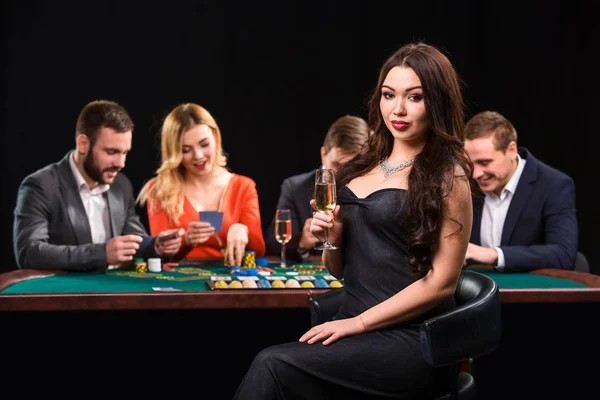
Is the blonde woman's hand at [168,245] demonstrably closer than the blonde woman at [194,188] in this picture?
Yes

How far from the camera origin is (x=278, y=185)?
735 cm

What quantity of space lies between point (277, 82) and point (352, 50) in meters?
0.65

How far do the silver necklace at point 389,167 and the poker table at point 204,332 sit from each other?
3.49ft

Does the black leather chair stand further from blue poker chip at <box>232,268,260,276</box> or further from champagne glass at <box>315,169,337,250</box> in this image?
blue poker chip at <box>232,268,260,276</box>

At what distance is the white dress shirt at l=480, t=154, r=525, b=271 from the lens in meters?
5.18

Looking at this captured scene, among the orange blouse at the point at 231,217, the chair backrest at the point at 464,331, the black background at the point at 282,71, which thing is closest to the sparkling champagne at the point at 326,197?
the chair backrest at the point at 464,331

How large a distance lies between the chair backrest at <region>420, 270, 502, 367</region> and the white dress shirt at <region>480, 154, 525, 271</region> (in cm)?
226

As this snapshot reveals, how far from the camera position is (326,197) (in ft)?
9.68

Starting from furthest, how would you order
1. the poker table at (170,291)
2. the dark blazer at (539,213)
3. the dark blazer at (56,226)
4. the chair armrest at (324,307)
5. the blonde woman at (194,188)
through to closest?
1. the blonde woman at (194,188)
2. the dark blazer at (539,213)
3. the dark blazer at (56,226)
4. the poker table at (170,291)
5. the chair armrest at (324,307)

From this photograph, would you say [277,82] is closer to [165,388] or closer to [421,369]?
[165,388]

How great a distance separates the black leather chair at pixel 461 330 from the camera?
2.66 m

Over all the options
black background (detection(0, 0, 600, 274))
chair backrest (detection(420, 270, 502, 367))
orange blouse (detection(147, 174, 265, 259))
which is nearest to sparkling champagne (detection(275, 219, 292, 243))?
orange blouse (detection(147, 174, 265, 259))

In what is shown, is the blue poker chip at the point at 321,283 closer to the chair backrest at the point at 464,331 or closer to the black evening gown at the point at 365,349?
the black evening gown at the point at 365,349

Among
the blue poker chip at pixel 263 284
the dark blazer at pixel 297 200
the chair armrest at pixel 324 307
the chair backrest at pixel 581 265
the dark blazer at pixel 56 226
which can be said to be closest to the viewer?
the chair armrest at pixel 324 307
